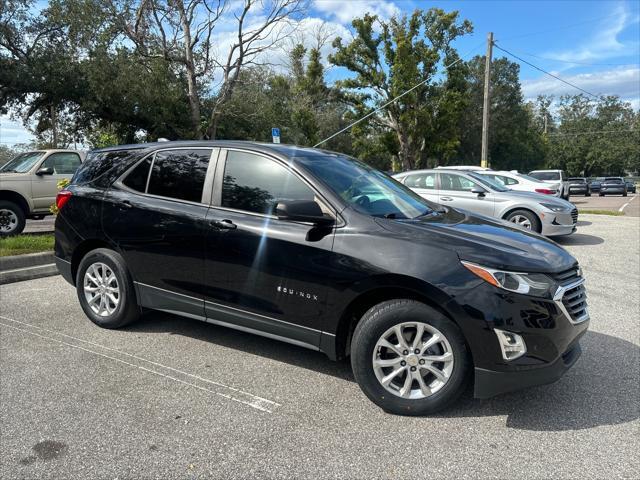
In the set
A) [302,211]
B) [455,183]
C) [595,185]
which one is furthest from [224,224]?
[595,185]

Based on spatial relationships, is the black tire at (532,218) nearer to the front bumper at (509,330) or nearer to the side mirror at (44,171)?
the front bumper at (509,330)

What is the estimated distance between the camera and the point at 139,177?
443 centimetres

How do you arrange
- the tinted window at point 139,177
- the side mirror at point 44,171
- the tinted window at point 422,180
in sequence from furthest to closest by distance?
the tinted window at point 422,180 → the side mirror at point 44,171 → the tinted window at point 139,177

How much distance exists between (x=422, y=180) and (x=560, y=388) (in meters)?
7.79

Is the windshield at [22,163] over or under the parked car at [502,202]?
over

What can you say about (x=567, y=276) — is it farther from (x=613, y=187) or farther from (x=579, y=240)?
(x=613, y=187)

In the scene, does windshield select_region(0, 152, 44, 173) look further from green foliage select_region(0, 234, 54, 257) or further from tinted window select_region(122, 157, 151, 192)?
tinted window select_region(122, 157, 151, 192)

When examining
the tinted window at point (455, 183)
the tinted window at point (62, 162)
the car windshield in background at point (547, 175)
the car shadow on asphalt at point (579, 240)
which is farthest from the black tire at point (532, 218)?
the car windshield in background at point (547, 175)

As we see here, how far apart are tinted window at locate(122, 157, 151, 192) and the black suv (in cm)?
1

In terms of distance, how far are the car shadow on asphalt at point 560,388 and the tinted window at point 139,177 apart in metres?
1.36

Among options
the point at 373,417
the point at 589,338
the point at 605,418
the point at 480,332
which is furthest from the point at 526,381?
the point at 589,338

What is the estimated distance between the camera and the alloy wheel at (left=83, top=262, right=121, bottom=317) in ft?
14.8

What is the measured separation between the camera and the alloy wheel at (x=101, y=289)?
4.51 metres

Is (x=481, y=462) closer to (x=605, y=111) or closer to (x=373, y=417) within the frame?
(x=373, y=417)
